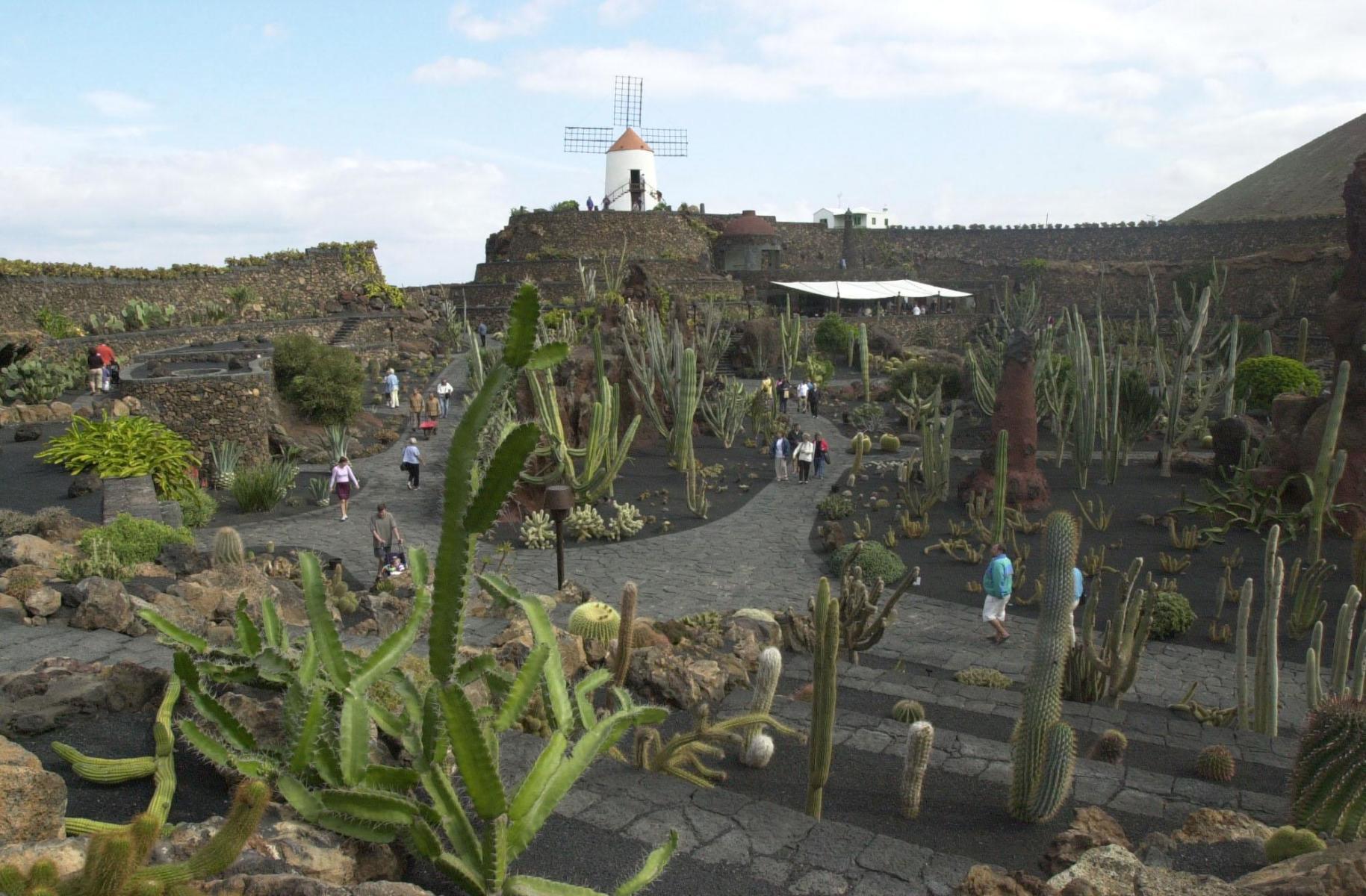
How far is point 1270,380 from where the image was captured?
20.6 meters

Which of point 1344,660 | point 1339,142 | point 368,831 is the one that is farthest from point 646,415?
point 1339,142

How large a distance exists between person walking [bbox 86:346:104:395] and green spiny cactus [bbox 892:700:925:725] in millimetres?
17442

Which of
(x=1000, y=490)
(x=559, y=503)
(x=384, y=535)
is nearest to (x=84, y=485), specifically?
(x=384, y=535)

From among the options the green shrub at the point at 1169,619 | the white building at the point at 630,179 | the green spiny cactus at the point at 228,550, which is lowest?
the green shrub at the point at 1169,619

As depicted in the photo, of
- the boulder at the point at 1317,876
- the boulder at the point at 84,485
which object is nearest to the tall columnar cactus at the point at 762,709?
the boulder at the point at 1317,876

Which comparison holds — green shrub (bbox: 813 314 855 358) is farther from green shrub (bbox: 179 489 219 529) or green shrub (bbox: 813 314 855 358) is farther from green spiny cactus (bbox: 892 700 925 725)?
green spiny cactus (bbox: 892 700 925 725)

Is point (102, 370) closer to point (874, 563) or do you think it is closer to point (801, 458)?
point (801, 458)

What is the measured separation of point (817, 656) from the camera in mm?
4680

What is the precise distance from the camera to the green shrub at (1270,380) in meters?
20.5

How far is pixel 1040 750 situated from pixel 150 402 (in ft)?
49.6

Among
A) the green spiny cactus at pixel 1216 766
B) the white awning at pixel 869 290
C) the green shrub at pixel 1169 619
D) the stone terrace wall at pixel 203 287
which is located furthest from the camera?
the white awning at pixel 869 290

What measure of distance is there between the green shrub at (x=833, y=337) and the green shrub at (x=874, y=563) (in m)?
21.8

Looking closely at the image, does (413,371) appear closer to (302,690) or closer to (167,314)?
(167,314)

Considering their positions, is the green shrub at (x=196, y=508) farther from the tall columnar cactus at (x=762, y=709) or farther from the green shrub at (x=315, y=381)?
the tall columnar cactus at (x=762, y=709)
